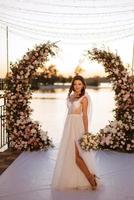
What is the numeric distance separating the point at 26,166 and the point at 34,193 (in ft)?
6.43

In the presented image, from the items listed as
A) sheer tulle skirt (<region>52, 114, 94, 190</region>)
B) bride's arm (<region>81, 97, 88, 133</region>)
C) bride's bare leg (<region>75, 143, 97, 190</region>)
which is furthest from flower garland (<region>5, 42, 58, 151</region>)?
bride's arm (<region>81, 97, 88, 133</region>)

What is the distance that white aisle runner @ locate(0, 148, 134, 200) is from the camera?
6.20 meters

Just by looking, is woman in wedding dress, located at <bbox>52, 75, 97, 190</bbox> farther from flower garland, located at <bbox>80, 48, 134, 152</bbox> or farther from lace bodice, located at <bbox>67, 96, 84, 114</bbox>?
flower garland, located at <bbox>80, 48, 134, 152</bbox>

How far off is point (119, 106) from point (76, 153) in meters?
3.93

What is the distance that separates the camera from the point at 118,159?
29.5 ft

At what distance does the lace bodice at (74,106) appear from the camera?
253 inches

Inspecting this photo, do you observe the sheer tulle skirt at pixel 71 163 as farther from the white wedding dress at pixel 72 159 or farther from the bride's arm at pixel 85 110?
the bride's arm at pixel 85 110

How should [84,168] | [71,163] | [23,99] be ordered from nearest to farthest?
1. [84,168]
2. [71,163]
3. [23,99]

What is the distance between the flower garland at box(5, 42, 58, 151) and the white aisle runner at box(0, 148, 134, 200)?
48 centimetres

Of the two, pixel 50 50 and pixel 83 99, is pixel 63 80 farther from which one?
pixel 83 99

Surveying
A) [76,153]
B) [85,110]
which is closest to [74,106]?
[85,110]

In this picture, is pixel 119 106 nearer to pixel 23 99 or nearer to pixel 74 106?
pixel 23 99

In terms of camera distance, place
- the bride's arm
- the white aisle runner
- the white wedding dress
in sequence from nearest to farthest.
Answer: the white aisle runner → the bride's arm → the white wedding dress

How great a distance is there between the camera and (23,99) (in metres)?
10.1
